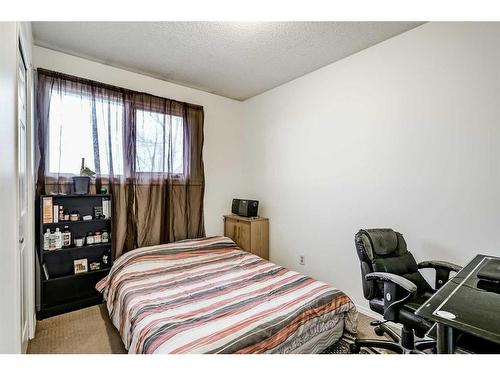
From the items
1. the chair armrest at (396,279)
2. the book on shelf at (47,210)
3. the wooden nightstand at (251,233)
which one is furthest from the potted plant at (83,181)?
the chair armrest at (396,279)

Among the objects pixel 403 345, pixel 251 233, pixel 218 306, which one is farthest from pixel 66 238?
pixel 403 345

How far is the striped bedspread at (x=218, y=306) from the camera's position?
139cm

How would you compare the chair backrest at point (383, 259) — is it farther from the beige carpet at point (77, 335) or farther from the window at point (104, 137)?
the window at point (104, 137)

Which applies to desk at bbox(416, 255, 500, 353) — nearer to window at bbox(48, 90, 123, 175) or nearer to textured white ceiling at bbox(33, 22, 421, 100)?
textured white ceiling at bbox(33, 22, 421, 100)

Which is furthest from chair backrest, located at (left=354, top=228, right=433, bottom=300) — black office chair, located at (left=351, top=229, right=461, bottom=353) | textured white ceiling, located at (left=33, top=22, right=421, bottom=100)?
textured white ceiling, located at (left=33, top=22, right=421, bottom=100)

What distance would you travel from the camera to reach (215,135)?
3.68m

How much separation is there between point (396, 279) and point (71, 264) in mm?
3001

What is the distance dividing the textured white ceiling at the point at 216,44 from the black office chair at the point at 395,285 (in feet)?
5.82

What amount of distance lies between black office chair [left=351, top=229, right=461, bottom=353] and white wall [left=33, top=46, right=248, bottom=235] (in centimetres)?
222

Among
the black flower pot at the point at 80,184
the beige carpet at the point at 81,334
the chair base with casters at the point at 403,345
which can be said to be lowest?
the beige carpet at the point at 81,334

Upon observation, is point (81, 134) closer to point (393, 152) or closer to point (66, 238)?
point (66, 238)

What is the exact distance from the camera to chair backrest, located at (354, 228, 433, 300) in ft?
6.00

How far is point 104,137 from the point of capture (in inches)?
106
